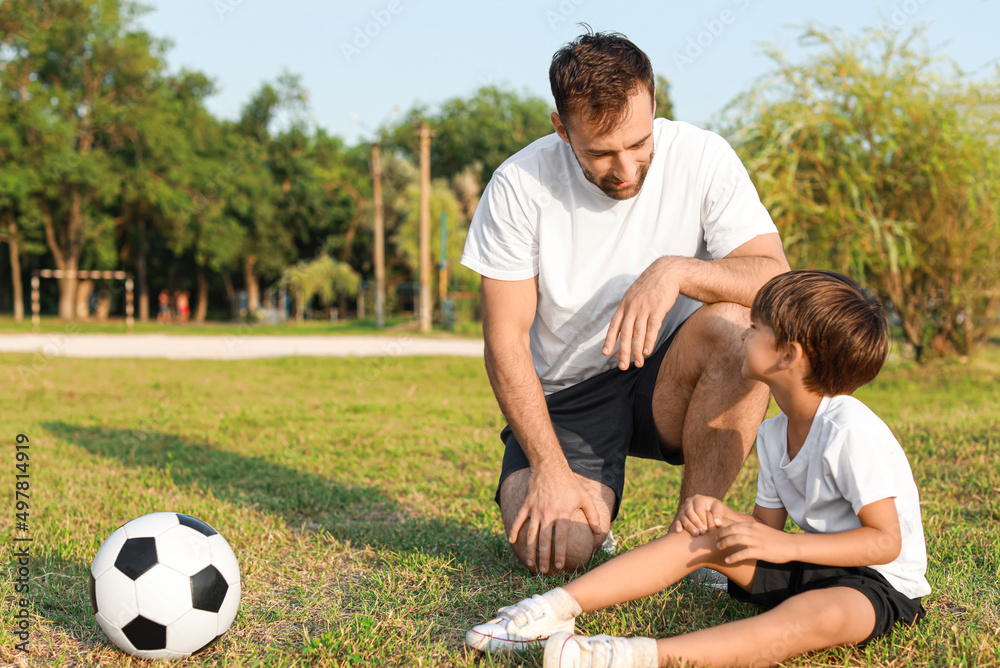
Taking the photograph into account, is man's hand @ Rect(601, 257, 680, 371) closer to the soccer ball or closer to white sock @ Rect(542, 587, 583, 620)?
white sock @ Rect(542, 587, 583, 620)

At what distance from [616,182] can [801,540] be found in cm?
135

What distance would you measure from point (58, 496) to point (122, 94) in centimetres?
3026

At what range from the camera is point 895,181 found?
871 centimetres

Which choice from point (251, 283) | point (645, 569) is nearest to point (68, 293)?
point (251, 283)

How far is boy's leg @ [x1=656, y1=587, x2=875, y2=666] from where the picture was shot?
1.90 meters

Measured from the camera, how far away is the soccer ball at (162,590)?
209 cm

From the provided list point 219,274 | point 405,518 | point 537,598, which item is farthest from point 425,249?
point 219,274

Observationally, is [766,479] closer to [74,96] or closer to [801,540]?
[801,540]

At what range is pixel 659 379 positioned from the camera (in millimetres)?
2852

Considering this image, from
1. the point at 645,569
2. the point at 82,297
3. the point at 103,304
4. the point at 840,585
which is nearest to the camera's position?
the point at 840,585

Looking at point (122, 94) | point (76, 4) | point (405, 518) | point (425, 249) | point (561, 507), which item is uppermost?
point (76, 4)

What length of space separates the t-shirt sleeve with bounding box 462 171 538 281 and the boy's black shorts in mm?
1315

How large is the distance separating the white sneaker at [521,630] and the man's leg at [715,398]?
838mm

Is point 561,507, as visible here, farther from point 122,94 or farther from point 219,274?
point 219,274
